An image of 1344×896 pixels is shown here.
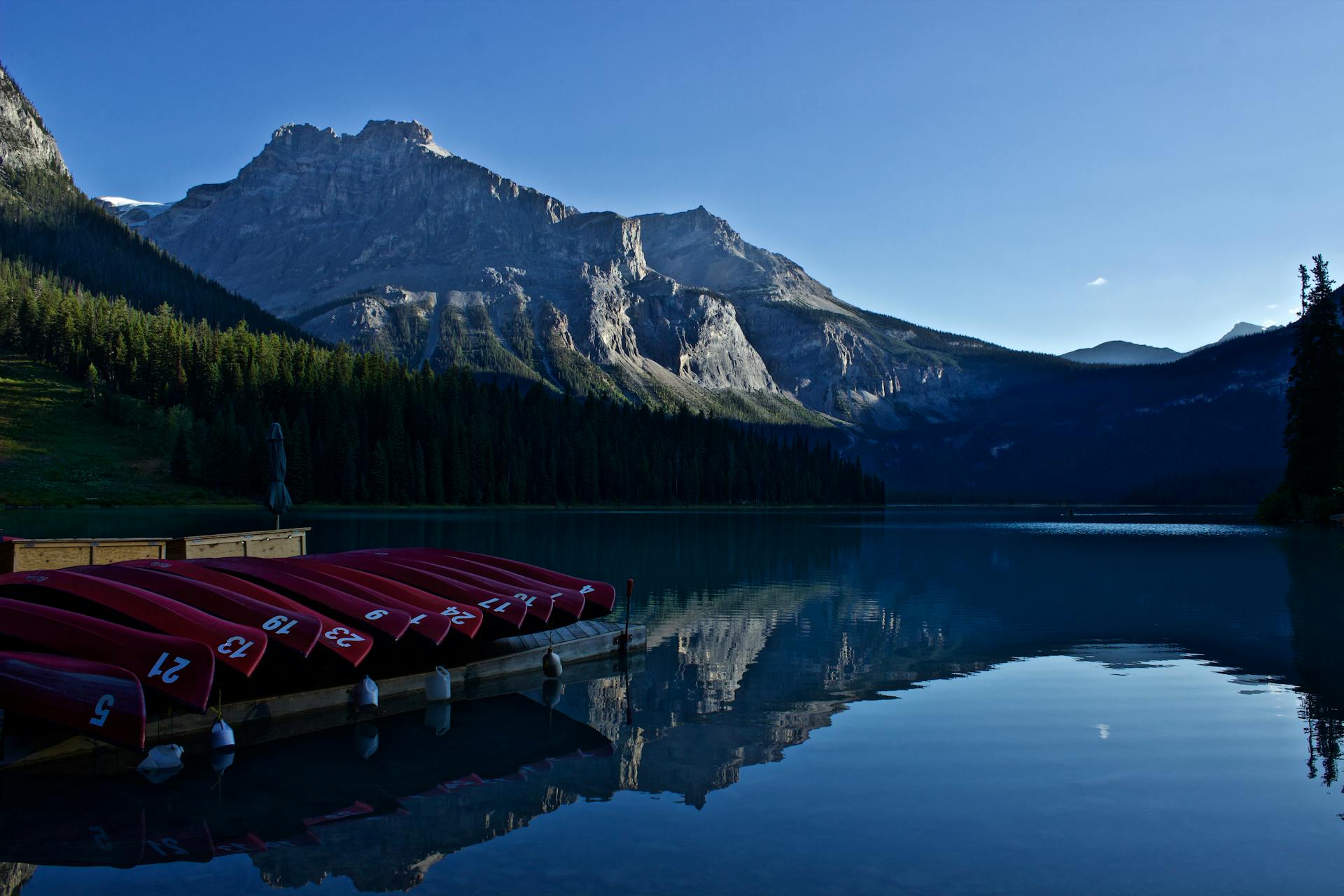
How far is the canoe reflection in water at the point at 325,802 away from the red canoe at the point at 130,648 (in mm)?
1670

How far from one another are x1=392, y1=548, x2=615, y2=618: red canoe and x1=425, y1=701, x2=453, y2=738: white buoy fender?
24.3 feet

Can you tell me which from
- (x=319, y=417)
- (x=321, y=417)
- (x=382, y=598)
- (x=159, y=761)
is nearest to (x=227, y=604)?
(x=382, y=598)

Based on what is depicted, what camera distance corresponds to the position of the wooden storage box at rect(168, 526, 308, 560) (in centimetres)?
3195

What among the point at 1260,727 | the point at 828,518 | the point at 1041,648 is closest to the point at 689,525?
the point at 828,518

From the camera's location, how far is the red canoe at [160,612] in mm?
19141

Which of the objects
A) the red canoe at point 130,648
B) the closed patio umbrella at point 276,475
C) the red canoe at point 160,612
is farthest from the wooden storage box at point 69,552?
the red canoe at point 130,648

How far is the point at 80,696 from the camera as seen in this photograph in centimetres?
1625

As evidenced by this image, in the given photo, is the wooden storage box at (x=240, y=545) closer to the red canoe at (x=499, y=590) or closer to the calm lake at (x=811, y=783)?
the red canoe at (x=499, y=590)

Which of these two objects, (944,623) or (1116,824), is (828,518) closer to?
(944,623)

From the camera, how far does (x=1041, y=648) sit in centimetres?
3144

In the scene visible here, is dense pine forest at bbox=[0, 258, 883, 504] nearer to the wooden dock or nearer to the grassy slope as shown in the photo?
the grassy slope

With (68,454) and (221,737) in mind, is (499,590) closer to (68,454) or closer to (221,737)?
(221,737)

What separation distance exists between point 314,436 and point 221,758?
133 meters

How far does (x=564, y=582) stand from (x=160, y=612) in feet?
44.3
